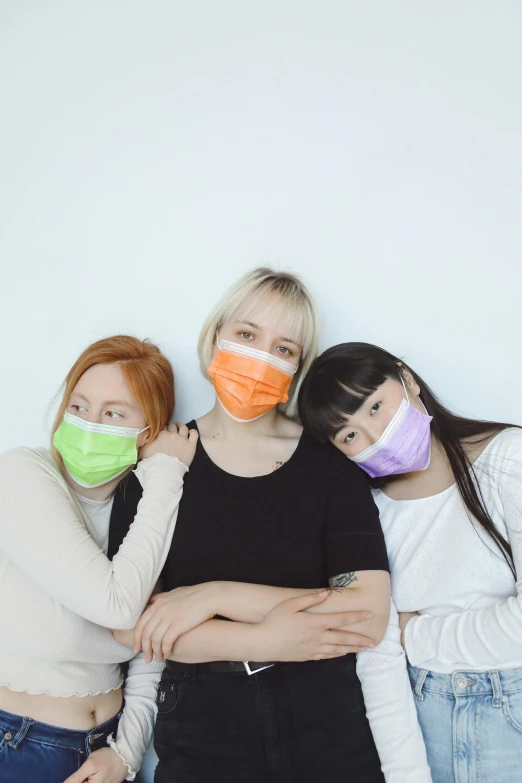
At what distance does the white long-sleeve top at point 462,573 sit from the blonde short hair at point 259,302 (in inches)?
22.4

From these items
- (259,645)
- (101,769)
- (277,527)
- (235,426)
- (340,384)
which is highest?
(340,384)

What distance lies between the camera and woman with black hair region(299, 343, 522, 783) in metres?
1.57

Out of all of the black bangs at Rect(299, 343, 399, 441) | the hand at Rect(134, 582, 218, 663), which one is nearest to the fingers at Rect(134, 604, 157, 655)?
the hand at Rect(134, 582, 218, 663)

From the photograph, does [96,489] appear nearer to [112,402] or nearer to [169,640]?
[112,402]

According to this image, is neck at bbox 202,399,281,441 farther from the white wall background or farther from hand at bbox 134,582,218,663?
hand at bbox 134,582,218,663

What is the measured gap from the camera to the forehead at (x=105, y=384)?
5.83 feet

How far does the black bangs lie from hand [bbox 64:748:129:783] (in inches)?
42.0

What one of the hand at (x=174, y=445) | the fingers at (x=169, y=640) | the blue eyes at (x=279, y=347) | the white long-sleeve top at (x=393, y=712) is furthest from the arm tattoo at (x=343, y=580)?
the blue eyes at (x=279, y=347)

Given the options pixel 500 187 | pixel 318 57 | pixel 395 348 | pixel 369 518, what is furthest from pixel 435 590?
pixel 318 57

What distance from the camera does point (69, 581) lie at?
60.6 inches

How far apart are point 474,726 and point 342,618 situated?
0.45 m

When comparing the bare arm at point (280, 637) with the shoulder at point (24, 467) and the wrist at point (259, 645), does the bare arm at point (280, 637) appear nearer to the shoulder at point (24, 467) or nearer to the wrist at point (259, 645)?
the wrist at point (259, 645)

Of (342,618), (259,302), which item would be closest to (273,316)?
(259,302)

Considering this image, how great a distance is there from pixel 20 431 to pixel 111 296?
630 millimetres
